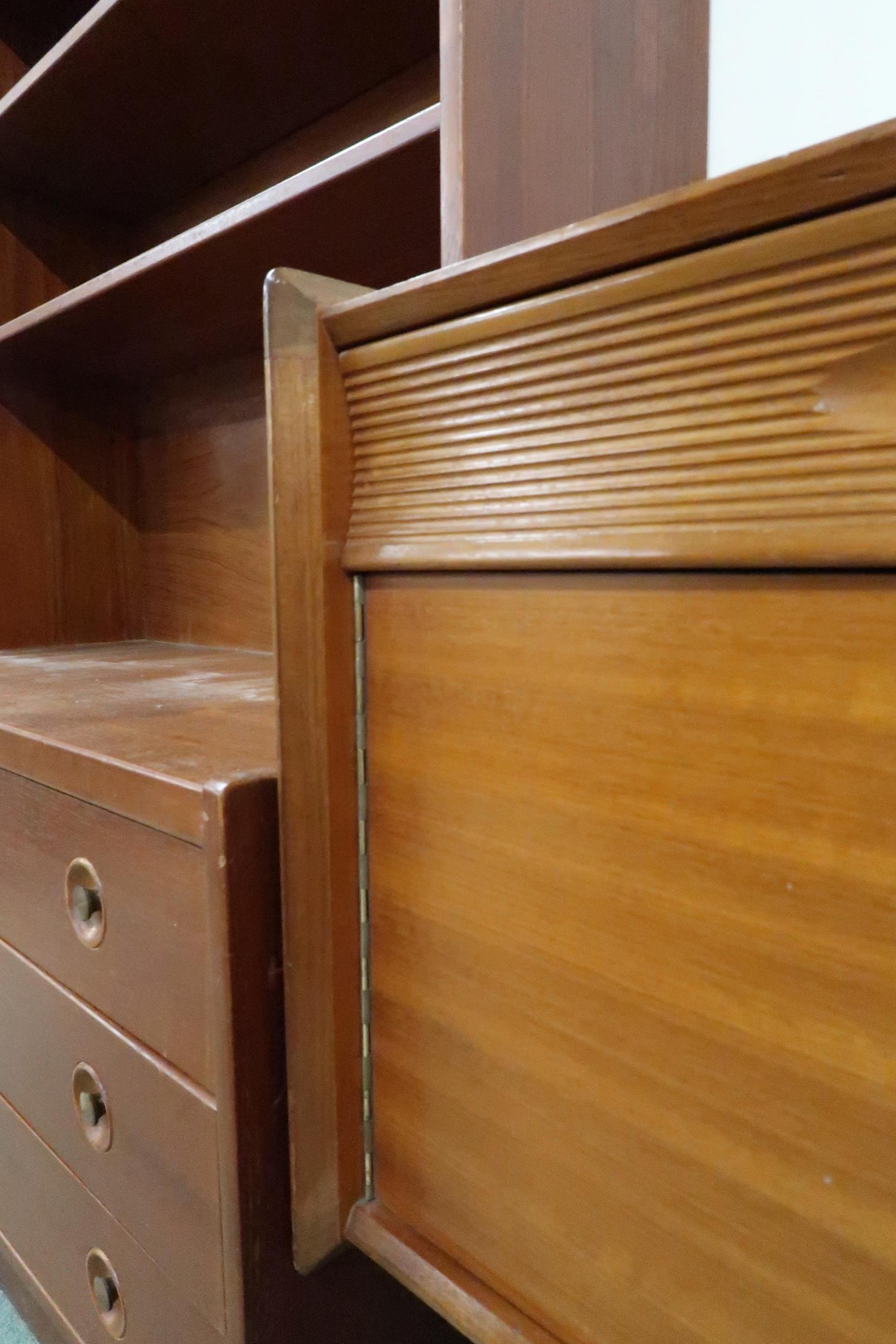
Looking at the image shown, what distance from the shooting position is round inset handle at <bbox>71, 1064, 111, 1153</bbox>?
0.67 metres

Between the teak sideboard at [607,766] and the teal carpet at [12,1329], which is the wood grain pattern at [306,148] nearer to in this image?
Answer: the teak sideboard at [607,766]

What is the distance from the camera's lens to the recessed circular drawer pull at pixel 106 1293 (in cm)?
70

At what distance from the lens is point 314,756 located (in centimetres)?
51

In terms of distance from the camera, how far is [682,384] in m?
0.36

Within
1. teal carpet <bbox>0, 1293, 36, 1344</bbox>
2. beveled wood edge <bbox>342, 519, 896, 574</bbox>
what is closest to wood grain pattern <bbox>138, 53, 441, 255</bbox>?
beveled wood edge <bbox>342, 519, 896, 574</bbox>

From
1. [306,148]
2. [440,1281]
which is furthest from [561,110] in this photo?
[440,1281]

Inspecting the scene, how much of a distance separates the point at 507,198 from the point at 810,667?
43 centimetres

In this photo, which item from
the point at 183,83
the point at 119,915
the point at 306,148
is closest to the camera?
the point at 119,915

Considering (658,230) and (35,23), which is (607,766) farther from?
(35,23)

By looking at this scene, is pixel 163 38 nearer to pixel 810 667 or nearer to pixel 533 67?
pixel 533 67

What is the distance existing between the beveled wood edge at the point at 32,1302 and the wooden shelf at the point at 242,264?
1.03 m

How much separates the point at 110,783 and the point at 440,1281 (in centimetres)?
38

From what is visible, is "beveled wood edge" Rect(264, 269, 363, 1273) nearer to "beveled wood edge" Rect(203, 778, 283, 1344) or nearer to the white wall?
"beveled wood edge" Rect(203, 778, 283, 1344)

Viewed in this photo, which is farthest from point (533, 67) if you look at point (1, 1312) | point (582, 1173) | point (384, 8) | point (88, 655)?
point (1, 1312)
